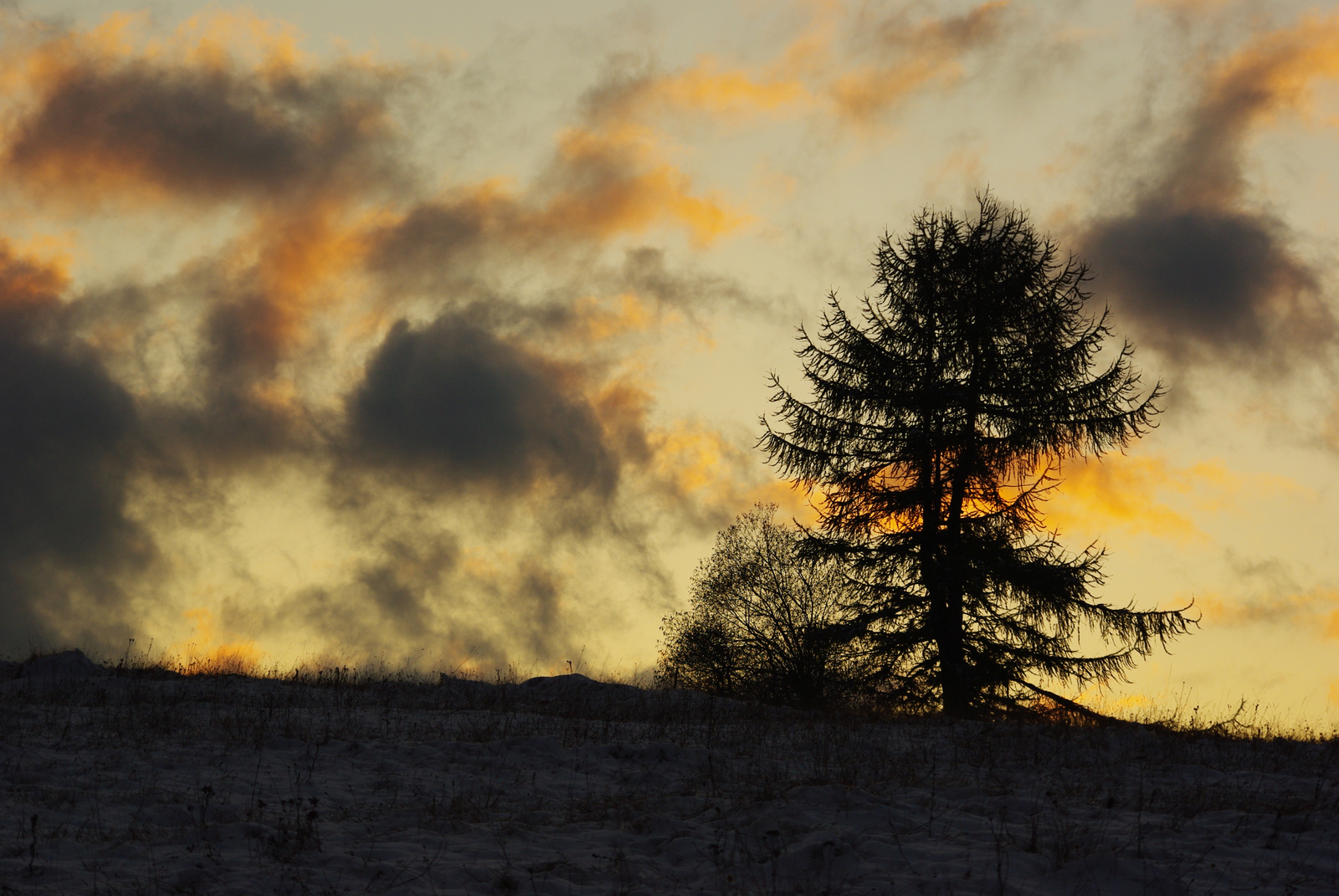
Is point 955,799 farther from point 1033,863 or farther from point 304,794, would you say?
point 304,794

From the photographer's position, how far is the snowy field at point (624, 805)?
6.68 meters

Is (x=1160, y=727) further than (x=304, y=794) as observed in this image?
Yes

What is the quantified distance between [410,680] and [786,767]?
447 inches

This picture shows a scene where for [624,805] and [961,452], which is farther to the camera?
[961,452]

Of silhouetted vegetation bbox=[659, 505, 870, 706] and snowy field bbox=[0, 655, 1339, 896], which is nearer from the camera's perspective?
snowy field bbox=[0, 655, 1339, 896]

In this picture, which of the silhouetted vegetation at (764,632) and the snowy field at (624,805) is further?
the silhouetted vegetation at (764,632)

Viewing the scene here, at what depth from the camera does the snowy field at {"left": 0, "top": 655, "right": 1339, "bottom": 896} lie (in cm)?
668

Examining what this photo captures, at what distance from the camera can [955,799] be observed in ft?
30.2

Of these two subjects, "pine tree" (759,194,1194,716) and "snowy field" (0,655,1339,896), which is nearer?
"snowy field" (0,655,1339,896)

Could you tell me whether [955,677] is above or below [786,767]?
above

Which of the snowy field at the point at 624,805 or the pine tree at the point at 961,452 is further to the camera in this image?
the pine tree at the point at 961,452

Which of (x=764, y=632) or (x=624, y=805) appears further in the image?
(x=764, y=632)

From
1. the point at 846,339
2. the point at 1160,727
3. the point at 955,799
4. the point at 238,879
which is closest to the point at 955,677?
the point at 1160,727

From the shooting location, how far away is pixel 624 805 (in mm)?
9156
